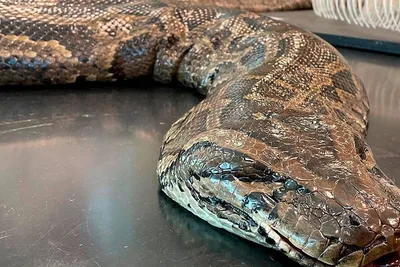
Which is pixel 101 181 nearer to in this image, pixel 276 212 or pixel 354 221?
pixel 276 212

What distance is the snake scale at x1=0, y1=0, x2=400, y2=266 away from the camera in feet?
3.88

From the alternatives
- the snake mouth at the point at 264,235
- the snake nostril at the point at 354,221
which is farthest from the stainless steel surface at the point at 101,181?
the snake nostril at the point at 354,221

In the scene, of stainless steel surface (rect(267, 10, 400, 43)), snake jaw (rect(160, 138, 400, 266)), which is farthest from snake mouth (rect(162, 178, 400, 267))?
stainless steel surface (rect(267, 10, 400, 43))

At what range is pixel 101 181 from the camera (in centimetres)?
173

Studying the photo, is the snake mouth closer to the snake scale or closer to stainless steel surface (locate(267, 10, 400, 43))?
the snake scale

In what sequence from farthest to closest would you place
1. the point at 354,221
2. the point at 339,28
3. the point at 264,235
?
the point at 339,28 < the point at 264,235 < the point at 354,221

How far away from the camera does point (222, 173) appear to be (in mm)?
1353

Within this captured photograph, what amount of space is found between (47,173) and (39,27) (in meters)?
1.08

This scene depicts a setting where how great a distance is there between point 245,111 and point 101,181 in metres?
0.54

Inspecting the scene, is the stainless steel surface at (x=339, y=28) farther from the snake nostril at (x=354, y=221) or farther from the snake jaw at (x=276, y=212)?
the snake nostril at (x=354, y=221)

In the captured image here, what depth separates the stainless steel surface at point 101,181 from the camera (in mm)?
1348

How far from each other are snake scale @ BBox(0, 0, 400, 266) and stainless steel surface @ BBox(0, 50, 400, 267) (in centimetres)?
8

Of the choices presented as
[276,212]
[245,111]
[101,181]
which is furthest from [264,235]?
[101,181]

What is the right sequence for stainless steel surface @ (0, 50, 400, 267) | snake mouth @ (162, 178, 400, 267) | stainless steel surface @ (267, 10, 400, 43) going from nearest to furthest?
snake mouth @ (162, 178, 400, 267) < stainless steel surface @ (0, 50, 400, 267) < stainless steel surface @ (267, 10, 400, 43)
